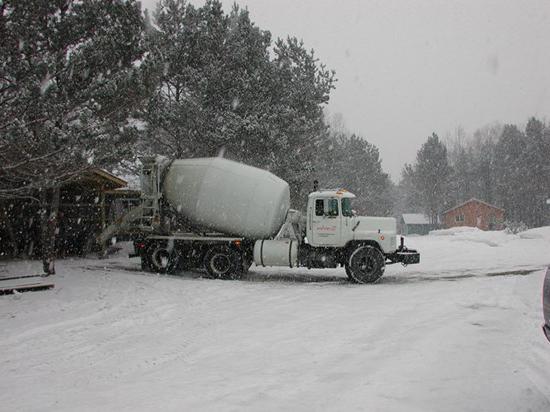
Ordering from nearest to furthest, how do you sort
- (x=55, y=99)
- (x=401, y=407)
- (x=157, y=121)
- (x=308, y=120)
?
(x=401, y=407) → (x=55, y=99) → (x=157, y=121) → (x=308, y=120)

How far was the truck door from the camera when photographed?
1470 centimetres

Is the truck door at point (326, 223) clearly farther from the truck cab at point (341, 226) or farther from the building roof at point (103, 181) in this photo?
the building roof at point (103, 181)

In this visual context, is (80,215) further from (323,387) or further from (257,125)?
(323,387)

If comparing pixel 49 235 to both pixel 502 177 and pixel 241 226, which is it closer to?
pixel 241 226

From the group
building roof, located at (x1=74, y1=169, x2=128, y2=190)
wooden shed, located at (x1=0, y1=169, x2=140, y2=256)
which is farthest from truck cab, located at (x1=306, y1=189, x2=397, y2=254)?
wooden shed, located at (x1=0, y1=169, x2=140, y2=256)

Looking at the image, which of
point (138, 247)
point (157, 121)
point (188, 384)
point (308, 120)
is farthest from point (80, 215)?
point (188, 384)

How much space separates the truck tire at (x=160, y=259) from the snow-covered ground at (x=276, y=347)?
9.16ft

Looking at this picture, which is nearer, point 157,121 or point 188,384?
point 188,384

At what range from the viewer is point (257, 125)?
22.2 meters

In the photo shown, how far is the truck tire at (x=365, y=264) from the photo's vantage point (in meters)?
14.5

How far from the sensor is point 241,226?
15.8 metres

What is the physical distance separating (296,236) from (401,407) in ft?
36.0

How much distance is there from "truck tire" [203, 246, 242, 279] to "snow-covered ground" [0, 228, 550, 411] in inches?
69.1

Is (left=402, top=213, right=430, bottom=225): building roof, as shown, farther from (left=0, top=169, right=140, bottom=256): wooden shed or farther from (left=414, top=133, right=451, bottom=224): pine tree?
(left=0, top=169, right=140, bottom=256): wooden shed
